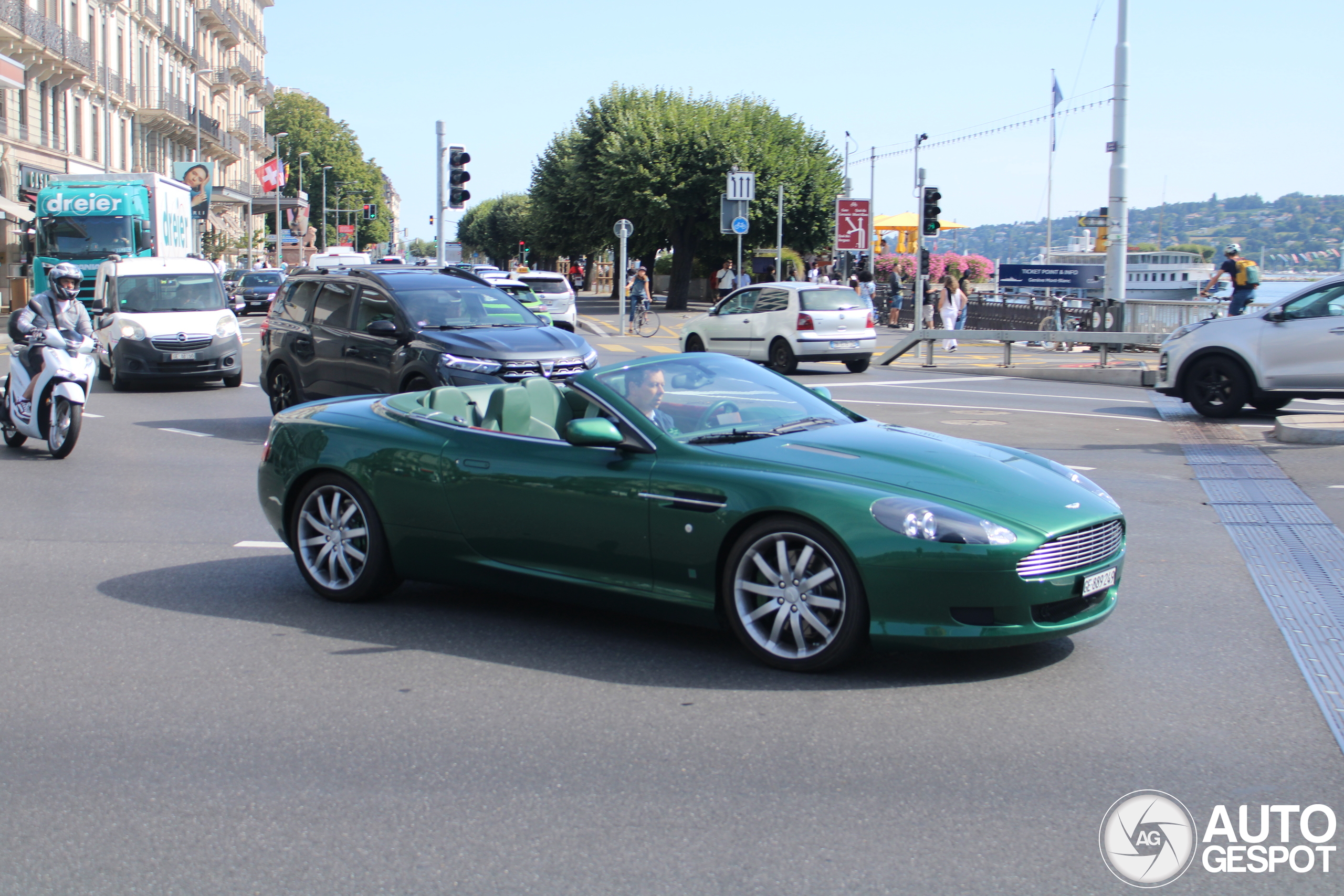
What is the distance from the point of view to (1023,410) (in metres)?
16.8

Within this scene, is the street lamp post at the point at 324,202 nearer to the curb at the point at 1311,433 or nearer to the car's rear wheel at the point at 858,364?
the car's rear wheel at the point at 858,364

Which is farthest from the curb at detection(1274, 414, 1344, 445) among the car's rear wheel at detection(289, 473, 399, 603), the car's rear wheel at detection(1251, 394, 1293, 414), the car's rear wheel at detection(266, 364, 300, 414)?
the car's rear wheel at detection(266, 364, 300, 414)

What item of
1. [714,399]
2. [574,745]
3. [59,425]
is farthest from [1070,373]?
[574,745]

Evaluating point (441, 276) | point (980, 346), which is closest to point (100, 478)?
point (441, 276)

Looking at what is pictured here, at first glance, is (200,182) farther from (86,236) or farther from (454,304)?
(454,304)

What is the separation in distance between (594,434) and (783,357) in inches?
682

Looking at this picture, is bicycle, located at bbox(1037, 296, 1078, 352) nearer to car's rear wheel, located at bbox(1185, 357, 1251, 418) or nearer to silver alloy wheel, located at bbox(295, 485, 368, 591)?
car's rear wheel, located at bbox(1185, 357, 1251, 418)

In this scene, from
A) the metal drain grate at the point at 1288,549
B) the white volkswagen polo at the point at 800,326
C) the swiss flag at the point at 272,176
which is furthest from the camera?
the swiss flag at the point at 272,176

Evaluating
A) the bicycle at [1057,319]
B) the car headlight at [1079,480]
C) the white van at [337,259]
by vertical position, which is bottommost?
the car headlight at [1079,480]

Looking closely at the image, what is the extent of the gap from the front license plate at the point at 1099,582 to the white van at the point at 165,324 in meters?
16.1

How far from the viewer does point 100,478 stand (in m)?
10.9

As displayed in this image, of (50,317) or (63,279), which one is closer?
(63,279)

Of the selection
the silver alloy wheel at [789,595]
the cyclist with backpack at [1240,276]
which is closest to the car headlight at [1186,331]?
the cyclist with backpack at [1240,276]
